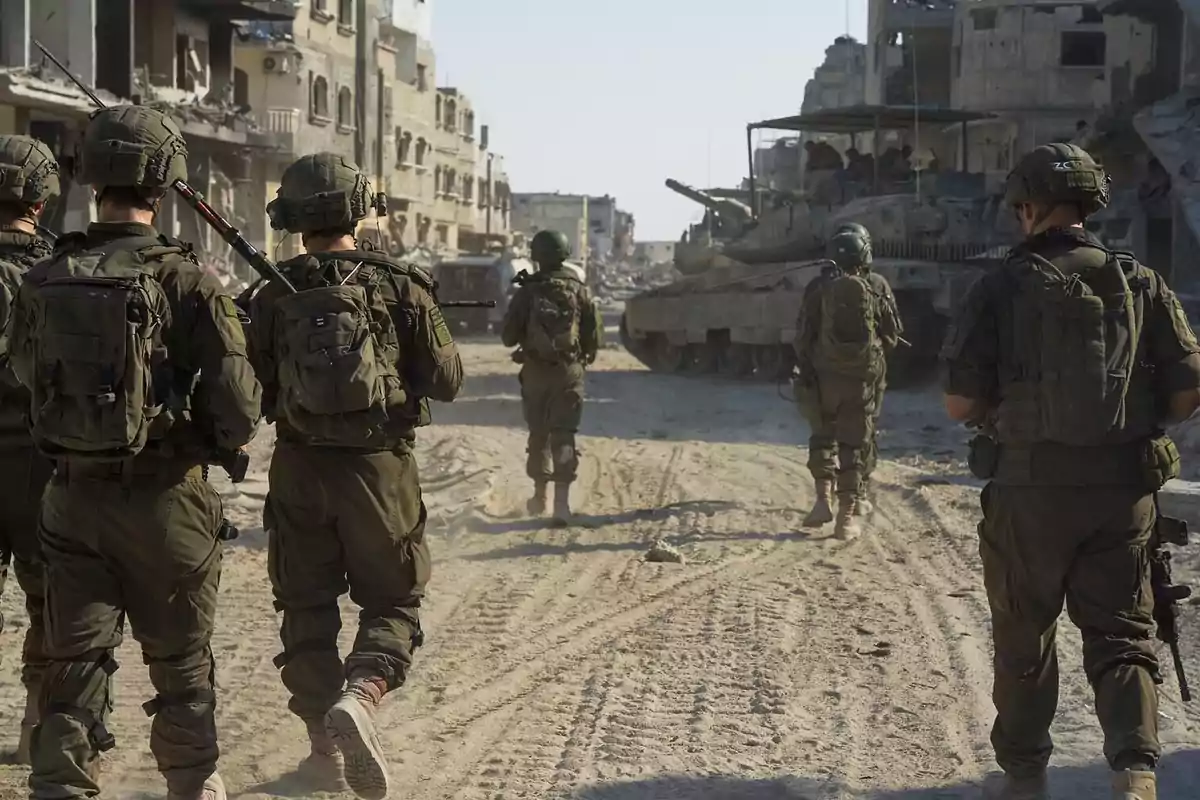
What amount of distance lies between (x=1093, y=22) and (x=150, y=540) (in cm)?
3126

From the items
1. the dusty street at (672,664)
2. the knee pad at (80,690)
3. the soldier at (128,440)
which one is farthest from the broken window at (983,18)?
the knee pad at (80,690)

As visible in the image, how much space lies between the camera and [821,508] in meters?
10.1

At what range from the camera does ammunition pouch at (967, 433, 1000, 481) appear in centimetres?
465

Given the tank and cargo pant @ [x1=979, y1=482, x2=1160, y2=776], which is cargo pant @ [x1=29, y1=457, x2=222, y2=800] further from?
the tank

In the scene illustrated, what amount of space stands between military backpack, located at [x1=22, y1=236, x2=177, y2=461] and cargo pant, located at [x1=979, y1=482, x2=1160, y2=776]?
8.04 feet

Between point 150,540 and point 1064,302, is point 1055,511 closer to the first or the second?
point 1064,302

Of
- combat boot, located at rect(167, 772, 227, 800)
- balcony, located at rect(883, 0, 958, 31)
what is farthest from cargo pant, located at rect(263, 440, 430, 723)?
balcony, located at rect(883, 0, 958, 31)

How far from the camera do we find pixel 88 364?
3895 mm

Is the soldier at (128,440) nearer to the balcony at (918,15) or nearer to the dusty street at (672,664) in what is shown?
the dusty street at (672,664)

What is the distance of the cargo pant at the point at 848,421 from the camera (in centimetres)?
971

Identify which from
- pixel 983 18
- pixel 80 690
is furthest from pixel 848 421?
pixel 983 18

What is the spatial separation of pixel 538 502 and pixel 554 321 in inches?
54.5

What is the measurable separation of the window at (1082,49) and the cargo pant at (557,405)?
25.0m

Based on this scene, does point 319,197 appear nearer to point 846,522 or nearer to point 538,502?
point 846,522
